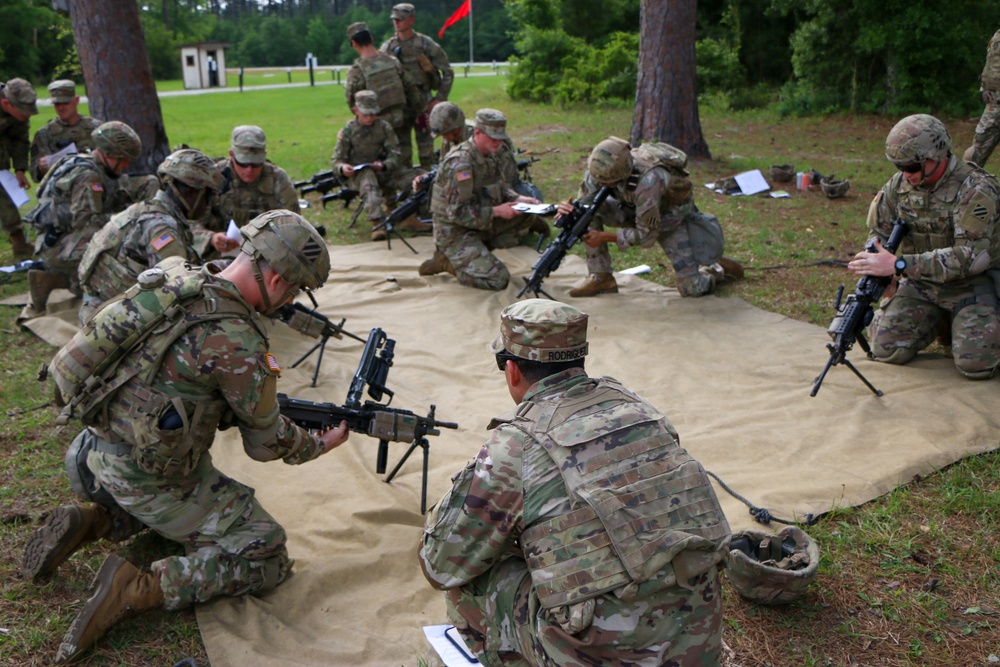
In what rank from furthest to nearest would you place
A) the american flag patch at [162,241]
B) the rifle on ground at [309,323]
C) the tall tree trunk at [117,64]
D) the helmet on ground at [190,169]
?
the tall tree trunk at [117,64] → the rifle on ground at [309,323] → the helmet on ground at [190,169] → the american flag patch at [162,241]

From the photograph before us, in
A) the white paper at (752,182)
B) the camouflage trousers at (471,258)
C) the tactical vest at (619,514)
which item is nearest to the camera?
the tactical vest at (619,514)

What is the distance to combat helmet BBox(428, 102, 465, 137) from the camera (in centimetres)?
803

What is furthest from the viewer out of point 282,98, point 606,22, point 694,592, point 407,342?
point 282,98

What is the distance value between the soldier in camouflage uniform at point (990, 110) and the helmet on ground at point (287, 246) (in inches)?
307

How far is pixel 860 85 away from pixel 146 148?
12981 millimetres

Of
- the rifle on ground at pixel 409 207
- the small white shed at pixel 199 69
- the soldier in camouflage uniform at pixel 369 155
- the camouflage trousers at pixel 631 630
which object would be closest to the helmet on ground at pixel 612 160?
the rifle on ground at pixel 409 207

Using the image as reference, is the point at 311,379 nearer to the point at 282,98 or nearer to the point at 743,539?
the point at 743,539

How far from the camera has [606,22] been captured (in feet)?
69.1

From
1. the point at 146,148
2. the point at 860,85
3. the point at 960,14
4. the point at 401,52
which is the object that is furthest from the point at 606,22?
the point at 146,148

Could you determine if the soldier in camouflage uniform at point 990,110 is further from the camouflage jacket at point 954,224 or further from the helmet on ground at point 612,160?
the helmet on ground at point 612,160

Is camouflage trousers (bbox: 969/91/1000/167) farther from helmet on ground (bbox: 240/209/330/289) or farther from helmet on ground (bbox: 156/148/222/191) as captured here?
helmet on ground (bbox: 240/209/330/289)

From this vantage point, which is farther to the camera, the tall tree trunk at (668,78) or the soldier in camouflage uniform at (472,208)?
the tall tree trunk at (668,78)

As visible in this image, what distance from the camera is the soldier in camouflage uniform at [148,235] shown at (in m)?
4.89

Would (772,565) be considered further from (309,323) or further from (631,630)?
(309,323)
